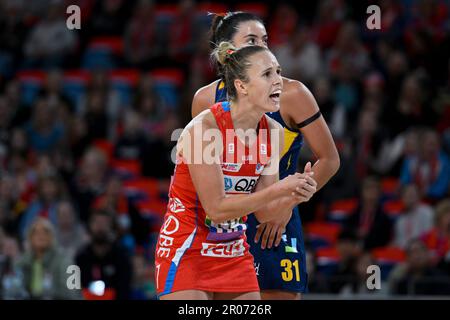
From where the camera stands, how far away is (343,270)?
29.0ft

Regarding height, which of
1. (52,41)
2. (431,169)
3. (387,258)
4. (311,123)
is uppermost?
(52,41)

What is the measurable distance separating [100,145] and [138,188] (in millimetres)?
1026

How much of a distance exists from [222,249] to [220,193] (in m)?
0.33

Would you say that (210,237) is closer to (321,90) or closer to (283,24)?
(321,90)

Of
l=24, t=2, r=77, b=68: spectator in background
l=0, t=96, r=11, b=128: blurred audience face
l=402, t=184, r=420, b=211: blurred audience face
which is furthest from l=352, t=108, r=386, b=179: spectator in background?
l=24, t=2, r=77, b=68: spectator in background

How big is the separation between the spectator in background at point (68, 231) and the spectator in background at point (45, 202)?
0.18m

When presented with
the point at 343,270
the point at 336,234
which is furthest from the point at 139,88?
the point at 343,270

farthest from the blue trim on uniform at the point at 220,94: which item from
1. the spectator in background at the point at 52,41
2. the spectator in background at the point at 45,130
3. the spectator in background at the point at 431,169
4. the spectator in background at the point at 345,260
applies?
the spectator in background at the point at 52,41

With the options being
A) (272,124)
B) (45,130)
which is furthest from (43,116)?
(272,124)

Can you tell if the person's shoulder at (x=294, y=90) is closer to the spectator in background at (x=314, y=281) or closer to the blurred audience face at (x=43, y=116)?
the spectator in background at (x=314, y=281)

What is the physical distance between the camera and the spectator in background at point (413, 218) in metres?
9.33

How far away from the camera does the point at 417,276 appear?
27.5ft
